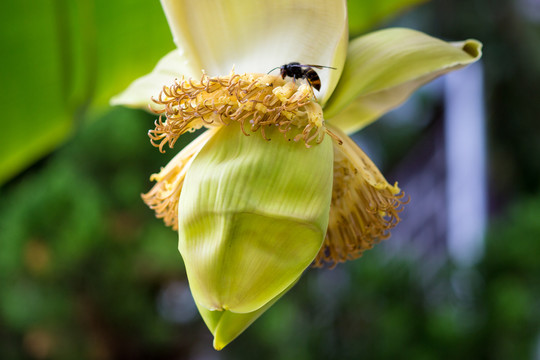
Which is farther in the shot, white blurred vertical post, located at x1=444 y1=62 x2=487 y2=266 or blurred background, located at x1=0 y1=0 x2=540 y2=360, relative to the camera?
white blurred vertical post, located at x1=444 y1=62 x2=487 y2=266

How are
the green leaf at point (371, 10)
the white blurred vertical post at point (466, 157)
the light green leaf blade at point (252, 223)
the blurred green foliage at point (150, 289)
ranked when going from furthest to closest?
1. the white blurred vertical post at point (466, 157)
2. the blurred green foliage at point (150, 289)
3. the green leaf at point (371, 10)
4. the light green leaf blade at point (252, 223)

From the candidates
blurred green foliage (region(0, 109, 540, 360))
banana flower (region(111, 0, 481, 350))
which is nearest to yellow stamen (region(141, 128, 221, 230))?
banana flower (region(111, 0, 481, 350))

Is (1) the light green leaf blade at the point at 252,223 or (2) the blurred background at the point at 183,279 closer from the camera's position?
(1) the light green leaf blade at the point at 252,223

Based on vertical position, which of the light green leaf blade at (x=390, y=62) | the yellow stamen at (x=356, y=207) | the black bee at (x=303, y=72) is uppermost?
the black bee at (x=303, y=72)

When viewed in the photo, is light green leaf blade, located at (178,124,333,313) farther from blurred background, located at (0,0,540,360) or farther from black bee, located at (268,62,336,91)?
blurred background, located at (0,0,540,360)

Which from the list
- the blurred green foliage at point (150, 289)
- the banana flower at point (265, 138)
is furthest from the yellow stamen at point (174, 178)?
the blurred green foliage at point (150, 289)

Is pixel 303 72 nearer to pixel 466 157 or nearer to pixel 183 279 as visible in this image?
pixel 183 279

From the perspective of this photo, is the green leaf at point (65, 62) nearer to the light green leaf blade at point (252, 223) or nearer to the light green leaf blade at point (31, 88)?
the light green leaf blade at point (31, 88)
